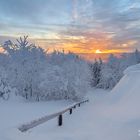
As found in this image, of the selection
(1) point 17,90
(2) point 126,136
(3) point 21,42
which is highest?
(3) point 21,42

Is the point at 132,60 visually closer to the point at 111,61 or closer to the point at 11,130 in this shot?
the point at 111,61

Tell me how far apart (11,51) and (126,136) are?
126 feet

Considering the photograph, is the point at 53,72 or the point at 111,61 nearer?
the point at 53,72

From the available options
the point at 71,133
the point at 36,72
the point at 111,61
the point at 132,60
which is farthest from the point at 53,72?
the point at 132,60

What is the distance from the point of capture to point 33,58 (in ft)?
148

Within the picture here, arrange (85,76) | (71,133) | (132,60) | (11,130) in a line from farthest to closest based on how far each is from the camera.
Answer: (132,60)
(85,76)
(71,133)
(11,130)

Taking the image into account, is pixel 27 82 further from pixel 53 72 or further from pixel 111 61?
pixel 111 61

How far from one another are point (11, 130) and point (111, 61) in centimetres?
11822

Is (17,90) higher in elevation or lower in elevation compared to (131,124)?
lower

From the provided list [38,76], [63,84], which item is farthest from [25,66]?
[63,84]

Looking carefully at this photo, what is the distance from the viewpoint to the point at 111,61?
410 feet

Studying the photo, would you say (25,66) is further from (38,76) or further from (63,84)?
(63,84)

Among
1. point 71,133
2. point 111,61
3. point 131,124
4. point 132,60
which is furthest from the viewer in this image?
point 132,60

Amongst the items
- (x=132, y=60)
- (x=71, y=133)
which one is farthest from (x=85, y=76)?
(x=132, y=60)
